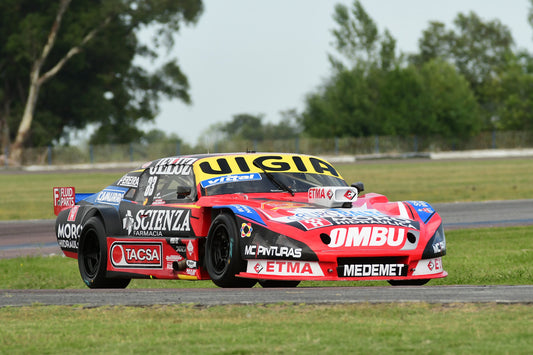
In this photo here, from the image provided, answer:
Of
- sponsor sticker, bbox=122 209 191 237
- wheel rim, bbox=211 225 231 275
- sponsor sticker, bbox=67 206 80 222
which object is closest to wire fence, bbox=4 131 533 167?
sponsor sticker, bbox=67 206 80 222

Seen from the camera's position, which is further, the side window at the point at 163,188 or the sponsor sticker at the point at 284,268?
the side window at the point at 163,188

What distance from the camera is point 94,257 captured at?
10898 mm

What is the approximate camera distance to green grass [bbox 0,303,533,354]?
557cm

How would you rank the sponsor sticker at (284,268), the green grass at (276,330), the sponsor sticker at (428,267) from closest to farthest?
the green grass at (276,330), the sponsor sticker at (284,268), the sponsor sticker at (428,267)

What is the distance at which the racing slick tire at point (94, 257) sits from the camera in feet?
34.7

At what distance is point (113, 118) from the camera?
257ft

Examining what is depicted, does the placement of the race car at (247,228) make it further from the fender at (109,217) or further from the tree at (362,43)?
the tree at (362,43)

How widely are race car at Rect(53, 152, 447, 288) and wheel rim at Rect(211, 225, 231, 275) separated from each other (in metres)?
0.01

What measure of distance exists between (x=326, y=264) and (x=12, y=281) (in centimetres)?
587

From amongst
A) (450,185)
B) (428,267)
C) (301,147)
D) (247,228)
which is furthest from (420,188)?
(301,147)

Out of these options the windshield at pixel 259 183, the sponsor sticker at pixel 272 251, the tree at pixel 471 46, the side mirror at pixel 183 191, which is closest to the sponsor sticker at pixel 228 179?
the windshield at pixel 259 183

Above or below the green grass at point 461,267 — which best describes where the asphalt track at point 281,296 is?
above

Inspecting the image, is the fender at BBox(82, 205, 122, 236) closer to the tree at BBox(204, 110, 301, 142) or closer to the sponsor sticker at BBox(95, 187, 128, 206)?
the sponsor sticker at BBox(95, 187, 128, 206)

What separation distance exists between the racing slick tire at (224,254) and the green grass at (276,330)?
1451 millimetres
